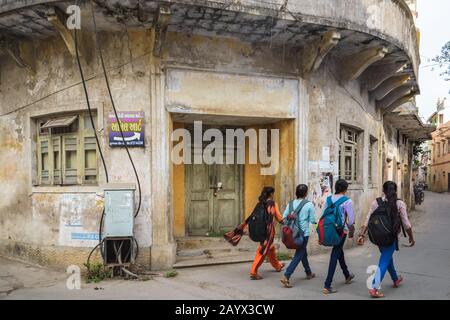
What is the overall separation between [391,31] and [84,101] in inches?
232

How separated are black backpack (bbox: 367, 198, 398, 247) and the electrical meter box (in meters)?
3.55

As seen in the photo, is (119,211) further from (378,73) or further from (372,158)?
(372,158)

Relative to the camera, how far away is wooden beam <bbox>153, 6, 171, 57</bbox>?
6.29m

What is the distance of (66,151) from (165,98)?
84.2 inches

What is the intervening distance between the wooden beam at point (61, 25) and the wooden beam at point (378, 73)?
6639 mm

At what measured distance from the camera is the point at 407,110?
1553 centimetres

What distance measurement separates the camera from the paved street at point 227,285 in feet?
18.7

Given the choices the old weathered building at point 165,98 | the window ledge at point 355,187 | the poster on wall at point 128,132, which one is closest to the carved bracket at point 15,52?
the old weathered building at point 165,98

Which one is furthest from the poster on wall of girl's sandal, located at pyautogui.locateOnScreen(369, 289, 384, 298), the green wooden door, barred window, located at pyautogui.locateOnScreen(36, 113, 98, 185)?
girl's sandal, located at pyautogui.locateOnScreen(369, 289, 384, 298)

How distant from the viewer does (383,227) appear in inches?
210

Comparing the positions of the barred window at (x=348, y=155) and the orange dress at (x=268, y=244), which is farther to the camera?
the barred window at (x=348, y=155)

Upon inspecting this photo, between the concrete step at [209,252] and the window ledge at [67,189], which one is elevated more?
the window ledge at [67,189]

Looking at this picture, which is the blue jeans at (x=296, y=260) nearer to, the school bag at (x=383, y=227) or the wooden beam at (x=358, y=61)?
the school bag at (x=383, y=227)

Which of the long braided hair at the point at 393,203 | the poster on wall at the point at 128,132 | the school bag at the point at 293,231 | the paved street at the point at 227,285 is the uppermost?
the poster on wall at the point at 128,132
